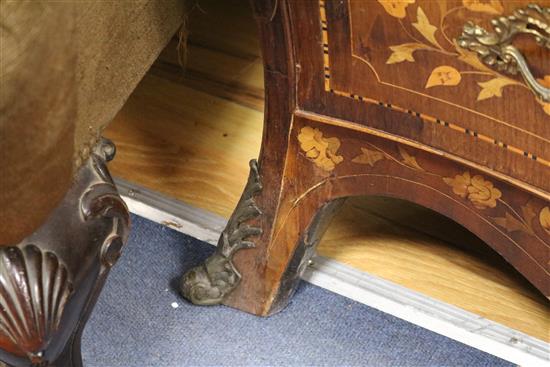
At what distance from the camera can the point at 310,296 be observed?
3.89 ft

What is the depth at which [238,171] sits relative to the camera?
134cm

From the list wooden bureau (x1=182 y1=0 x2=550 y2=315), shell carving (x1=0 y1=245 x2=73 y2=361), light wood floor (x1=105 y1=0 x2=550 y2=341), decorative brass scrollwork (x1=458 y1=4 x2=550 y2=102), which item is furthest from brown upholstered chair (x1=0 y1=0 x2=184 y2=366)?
light wood floor (x1=105 y1=0 x2=550 y2=341)

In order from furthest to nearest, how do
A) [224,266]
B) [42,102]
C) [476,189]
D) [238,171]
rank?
1. [238,171]
2. [224,266]
3. [476,189]
4. [42,102]

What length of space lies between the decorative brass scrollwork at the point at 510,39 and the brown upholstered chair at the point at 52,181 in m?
0.30

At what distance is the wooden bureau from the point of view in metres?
0.81

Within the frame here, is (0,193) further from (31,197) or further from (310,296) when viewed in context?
(310,296)

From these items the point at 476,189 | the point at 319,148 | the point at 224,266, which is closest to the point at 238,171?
the point at 224,266

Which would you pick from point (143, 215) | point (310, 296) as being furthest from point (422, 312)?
point (143, 215)

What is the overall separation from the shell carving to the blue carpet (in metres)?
0.34

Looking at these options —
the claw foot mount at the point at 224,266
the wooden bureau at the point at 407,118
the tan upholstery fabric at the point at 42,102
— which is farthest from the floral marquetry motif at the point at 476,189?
the tan upholstery fabric at the point at 42,102

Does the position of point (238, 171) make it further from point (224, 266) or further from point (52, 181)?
point (52, 181)

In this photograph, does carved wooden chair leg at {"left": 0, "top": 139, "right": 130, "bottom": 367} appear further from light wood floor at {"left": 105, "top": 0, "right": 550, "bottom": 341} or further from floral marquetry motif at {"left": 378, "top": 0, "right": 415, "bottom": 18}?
light wood floor at {"left": 105, "top": 0, "right": 550, "bottom": 341}

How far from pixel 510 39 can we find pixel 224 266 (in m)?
0.46

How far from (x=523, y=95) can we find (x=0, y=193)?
0.40 metres
